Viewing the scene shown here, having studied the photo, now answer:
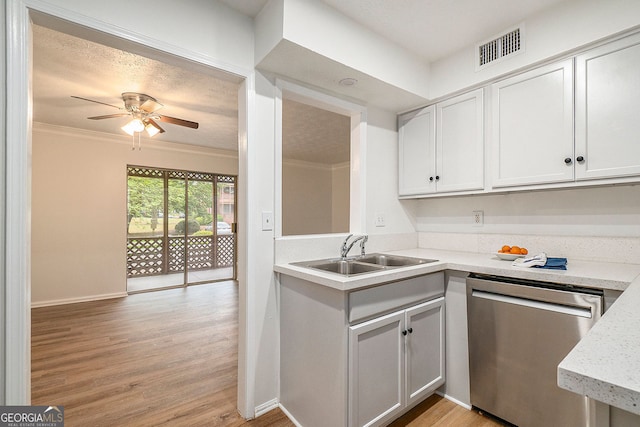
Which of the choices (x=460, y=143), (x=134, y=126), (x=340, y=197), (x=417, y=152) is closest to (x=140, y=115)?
(x=134, y=126)

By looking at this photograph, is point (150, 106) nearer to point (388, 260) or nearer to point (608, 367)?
point (388, 260)

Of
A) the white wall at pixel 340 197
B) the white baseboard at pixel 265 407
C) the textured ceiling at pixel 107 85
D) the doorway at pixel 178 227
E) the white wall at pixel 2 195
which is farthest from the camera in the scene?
the white wall at pixel 340 197

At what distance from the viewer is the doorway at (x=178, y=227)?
16.3 feet

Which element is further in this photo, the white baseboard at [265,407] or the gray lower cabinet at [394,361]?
the white baseboard at [265,407]

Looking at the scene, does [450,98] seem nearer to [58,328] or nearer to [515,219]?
[515,219]

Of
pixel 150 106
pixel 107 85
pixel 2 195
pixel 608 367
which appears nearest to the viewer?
pixel 608 367

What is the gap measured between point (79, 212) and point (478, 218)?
16.9ft

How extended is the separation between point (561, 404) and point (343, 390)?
1105 mm

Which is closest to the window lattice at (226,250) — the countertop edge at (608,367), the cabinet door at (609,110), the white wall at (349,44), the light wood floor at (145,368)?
the light wood floor at (145,368)

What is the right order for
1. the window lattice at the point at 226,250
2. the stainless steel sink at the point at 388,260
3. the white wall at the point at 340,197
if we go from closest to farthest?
the stainless steel sink at the point at 388,260 < the window lattice at the point at 226,250 < the white wall at the point at 340,197

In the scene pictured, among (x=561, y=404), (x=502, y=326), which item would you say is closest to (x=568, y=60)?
(x=502, y=326)

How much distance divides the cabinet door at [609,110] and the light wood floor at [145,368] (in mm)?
1640

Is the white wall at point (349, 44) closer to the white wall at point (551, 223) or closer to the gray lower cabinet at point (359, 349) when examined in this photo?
the white wall at point (551, 223)

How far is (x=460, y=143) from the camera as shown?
2227 mm
